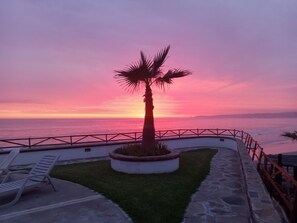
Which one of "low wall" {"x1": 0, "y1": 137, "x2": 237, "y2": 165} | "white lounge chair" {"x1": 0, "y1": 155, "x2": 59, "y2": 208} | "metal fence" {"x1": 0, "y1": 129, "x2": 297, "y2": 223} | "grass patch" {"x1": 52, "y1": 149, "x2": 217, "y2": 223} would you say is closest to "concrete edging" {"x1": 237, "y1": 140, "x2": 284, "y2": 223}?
Answer: "metal fence" {"x1": 0, "y1": 129, "x2": 297, "y2": 223}

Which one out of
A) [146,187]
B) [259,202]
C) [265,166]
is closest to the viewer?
[259,202]

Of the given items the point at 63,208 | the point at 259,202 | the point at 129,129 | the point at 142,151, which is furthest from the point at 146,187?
the point at 129,129

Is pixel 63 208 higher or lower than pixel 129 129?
higher

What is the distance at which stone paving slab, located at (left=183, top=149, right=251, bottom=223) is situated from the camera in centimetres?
644

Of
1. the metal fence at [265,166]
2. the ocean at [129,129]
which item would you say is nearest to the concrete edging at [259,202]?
the metal fence at [265,166]

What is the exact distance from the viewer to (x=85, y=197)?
7.80 meters

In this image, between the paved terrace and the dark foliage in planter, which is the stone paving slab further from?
the dark foliage in planter

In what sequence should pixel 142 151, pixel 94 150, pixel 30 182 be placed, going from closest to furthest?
pixel 30 182
pixel 142 151
pixel 94 150

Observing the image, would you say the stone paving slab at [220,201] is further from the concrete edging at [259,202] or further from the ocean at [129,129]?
the ocean at [129,129]

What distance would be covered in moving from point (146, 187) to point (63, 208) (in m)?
2.75

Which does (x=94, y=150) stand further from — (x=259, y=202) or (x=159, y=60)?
(x=259, y=202)

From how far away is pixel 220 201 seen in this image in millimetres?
7621

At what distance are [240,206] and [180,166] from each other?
17.8 feet

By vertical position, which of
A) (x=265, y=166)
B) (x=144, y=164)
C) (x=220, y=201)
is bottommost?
(x=220, y=201)
